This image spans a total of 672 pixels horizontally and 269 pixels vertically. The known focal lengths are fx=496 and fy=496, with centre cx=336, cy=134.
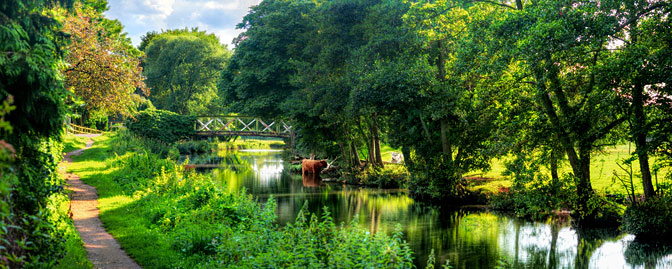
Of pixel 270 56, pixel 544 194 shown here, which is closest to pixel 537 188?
pixel 544 194

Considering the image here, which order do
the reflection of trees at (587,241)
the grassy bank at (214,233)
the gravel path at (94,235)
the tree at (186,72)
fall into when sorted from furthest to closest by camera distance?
the tree at (186,72)
the reflection of trees at (587,241)
the gravel path at (94,235)
the grassy bank at (214,233)

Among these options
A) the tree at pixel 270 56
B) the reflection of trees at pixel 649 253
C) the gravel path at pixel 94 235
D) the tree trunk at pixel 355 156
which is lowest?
the reflection of trees at pixel 649 253

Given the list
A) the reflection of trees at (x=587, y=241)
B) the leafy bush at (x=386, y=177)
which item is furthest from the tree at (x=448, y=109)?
the reflection of trees at (x=587, y=241)

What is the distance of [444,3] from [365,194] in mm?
9241

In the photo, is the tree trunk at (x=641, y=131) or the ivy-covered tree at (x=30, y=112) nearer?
the ivy-covered tree at (x=30, y=112)

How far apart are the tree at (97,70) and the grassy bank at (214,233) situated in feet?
12.2

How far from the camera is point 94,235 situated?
10039 mm

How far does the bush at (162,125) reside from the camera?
38031 mm

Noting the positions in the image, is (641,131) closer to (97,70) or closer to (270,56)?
(97,70)

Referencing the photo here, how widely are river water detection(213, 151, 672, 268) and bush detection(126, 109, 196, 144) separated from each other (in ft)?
65.5

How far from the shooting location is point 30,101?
5.50 meters

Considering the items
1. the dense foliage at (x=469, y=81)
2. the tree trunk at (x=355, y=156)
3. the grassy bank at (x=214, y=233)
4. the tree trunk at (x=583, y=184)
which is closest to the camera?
the grassy bank at (x=214, y=233)

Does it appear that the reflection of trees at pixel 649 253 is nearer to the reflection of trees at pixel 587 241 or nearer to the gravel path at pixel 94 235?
the reflection of trees at pixel 587 241

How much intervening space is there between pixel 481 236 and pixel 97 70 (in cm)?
1478
